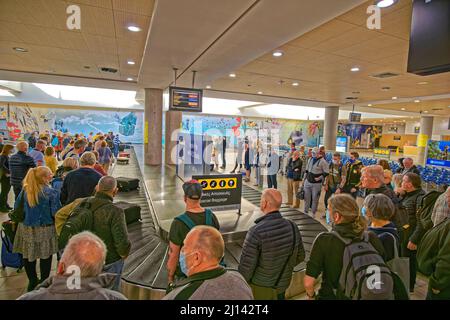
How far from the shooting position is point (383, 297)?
1733 millimetres

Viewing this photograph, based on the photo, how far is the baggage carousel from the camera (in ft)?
11.3

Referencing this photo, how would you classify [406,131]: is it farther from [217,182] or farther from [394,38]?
[217,182]

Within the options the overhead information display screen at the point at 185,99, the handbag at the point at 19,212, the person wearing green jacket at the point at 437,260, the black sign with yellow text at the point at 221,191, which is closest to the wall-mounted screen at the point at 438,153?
the black sign with yellow text at the point at 221,191

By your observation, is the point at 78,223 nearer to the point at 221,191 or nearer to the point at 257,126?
the point at 221,191

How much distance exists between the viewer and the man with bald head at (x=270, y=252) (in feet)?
7.45

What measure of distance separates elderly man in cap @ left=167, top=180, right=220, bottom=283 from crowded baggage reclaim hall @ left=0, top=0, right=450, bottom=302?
1 centimetres

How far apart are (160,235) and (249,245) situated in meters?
3.02

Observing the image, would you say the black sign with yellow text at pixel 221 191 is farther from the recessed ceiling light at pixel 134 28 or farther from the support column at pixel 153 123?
the support column at pixel 153 123

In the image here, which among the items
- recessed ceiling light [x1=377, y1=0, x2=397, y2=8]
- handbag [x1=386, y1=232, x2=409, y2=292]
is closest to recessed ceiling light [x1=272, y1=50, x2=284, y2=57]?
recessed ceiling light [x1=377, y1=0, x2=397, y2=8]

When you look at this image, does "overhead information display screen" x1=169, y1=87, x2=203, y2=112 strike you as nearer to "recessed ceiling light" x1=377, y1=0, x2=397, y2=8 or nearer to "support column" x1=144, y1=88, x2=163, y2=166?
"recessed ceiling light" x1=377, y1=0, x2=397, y2=8

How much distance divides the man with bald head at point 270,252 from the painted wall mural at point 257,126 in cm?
2303

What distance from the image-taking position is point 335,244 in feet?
6.43
